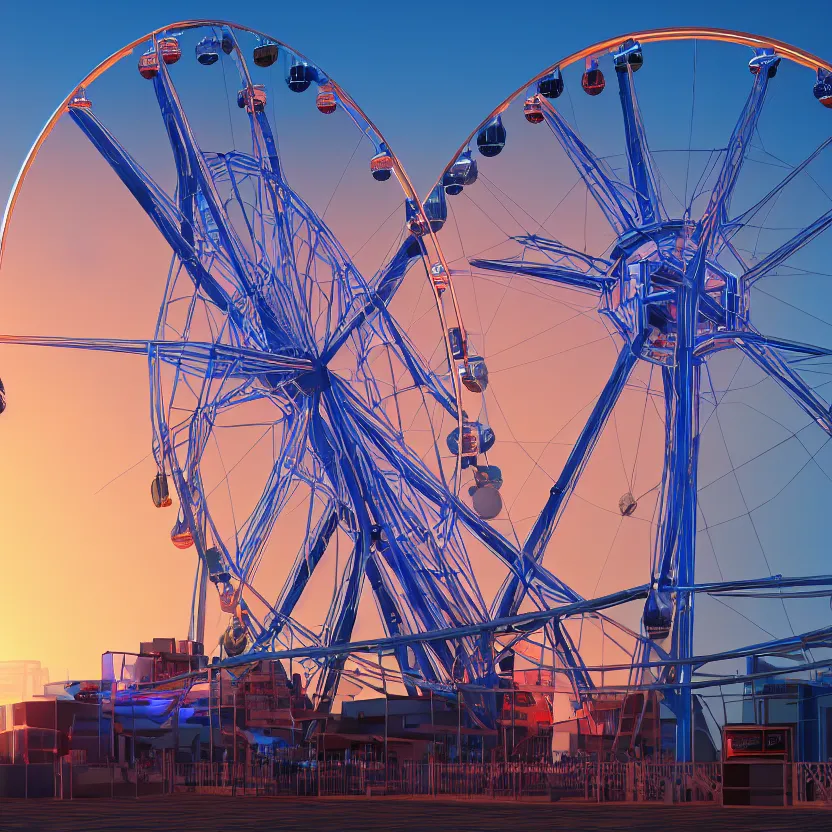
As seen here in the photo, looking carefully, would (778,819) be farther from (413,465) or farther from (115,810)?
(413,465)

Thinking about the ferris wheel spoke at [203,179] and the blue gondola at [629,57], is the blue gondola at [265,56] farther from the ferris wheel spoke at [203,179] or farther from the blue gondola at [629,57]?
the blue gondola at [629,57]

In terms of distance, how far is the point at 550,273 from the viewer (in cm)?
3584

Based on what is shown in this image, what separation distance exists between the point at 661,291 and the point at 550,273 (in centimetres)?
289

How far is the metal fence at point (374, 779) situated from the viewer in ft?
83.2

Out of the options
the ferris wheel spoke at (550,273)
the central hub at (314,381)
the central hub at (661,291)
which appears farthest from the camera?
the ferris wheel spoke at (550,273)

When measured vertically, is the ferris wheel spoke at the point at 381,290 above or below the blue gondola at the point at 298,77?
below

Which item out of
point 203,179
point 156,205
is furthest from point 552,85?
point 156,205

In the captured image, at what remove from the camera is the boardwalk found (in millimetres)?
18531

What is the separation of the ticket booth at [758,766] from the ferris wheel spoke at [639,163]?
523 inches

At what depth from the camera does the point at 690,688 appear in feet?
89.4

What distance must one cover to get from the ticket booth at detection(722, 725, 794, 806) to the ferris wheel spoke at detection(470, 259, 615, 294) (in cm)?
1308

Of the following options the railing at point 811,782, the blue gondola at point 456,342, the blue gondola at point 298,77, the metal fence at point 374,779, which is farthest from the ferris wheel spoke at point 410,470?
the railing at point 811,782

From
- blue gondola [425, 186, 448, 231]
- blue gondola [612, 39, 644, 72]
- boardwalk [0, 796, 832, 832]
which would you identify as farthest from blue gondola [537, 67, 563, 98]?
boardwalk [0, 796, 832, 832]

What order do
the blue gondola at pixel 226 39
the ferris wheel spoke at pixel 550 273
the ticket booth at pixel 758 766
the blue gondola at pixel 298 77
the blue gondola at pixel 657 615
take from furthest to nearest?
the ferris wheel spoke at pixel 550 273 < the blue gondola at pixel 298 77 < the blue gondola at pixel 226 39 < the blue gondola at pixel 657 615 < the ticket booth at pixel 758 766
